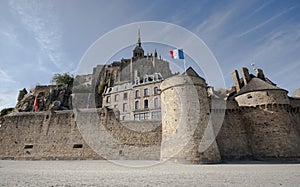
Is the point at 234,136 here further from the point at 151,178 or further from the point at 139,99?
the point at 139,99

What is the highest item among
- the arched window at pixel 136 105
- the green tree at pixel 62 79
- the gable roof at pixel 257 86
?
the green tree at pixel 62 79

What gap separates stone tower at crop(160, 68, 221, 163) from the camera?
30.2 feet

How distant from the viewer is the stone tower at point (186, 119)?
30.2 ft

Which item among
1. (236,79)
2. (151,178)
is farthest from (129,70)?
(151,178)

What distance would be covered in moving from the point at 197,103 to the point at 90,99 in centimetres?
2693

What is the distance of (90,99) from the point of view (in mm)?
32625

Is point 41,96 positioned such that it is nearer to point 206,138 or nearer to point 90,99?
point 90,99

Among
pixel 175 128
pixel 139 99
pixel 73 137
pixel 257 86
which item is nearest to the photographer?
pixel 175 128

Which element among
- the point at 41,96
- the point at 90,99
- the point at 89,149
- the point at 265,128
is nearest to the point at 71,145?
the point at 89,149

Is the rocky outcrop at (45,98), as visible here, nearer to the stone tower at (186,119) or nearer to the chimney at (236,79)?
the stone tower at (186,119)

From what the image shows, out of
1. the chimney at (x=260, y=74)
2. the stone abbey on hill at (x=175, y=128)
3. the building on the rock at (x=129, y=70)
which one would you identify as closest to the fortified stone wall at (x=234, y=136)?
the stone abbey on hill at (x=175, y=128)

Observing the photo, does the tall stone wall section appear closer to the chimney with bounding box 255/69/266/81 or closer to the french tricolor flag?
the french tricolor flag

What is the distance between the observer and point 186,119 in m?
9.85

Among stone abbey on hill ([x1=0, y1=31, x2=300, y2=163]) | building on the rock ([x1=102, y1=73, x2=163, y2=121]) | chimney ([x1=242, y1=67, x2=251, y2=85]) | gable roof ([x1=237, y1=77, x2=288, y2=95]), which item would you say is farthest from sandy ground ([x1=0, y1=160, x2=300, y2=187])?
building on the rock ([x1=102, y1=73, x2=163, y2=121])
